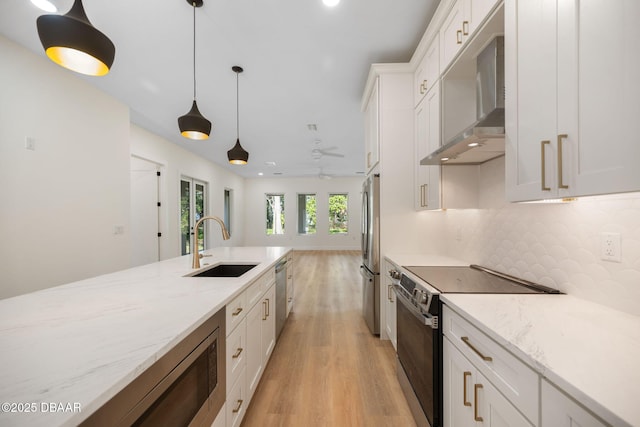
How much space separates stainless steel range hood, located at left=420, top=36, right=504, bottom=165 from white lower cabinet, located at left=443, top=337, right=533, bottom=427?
1082mm

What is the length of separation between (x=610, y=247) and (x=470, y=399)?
885 millimetres

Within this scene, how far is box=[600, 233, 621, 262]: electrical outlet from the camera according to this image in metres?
1.04

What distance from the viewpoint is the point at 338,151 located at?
590 centimetres

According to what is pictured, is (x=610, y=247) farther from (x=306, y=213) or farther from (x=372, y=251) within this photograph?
(x=306, y=213)

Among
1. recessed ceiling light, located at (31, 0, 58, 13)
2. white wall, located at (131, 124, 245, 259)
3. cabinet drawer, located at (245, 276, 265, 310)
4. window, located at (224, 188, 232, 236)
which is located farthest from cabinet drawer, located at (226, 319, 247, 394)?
window, located at (224, 188, 232, 236)

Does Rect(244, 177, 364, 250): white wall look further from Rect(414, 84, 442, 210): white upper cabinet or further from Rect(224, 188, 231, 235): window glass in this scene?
Rect(414, 84, 442, 210): white upper cabinet

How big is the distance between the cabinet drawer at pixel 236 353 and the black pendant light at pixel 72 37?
1.57m

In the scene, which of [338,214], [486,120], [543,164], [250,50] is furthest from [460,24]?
[338,214]

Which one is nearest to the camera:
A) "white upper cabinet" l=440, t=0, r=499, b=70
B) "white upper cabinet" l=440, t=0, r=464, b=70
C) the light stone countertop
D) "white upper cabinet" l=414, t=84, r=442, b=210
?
the light stone countertop

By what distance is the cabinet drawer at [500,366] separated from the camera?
74 cm

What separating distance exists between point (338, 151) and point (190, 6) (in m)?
4.27

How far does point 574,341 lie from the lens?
80 cm

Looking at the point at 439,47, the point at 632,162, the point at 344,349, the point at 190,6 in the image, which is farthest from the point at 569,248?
the point at 190,6

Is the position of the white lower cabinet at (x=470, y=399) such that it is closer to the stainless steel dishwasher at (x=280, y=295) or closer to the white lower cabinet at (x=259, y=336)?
the white lower cabinet at (x=259, y=336)
